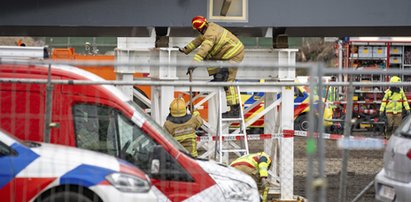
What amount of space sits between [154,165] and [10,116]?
1.46m

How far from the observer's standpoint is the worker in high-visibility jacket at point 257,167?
30.2 ft

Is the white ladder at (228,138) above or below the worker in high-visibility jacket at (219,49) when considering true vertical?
below

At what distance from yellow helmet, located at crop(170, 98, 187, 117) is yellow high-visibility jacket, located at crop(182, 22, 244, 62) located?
921 mm

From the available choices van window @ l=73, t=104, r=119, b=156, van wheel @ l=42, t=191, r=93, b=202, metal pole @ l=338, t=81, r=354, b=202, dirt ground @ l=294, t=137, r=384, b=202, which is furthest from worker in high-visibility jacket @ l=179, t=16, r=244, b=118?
van wheel @ l=42, t=191, r=93, b=202

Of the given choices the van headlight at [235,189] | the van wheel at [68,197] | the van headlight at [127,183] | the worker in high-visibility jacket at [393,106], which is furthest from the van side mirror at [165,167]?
the worker in high-visibility jacket at [393,106]

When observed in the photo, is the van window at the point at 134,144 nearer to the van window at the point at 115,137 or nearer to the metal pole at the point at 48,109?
the van window at the point at 115,137

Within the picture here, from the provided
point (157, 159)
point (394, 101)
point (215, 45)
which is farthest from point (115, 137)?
point (394, 101)

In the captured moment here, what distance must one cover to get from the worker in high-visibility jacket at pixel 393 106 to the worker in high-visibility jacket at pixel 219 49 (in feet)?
7.07

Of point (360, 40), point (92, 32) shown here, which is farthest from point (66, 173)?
point (360, 40)

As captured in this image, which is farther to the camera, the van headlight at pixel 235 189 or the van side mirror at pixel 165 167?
the van headlight at pixel 235 189

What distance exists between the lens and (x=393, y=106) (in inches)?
373

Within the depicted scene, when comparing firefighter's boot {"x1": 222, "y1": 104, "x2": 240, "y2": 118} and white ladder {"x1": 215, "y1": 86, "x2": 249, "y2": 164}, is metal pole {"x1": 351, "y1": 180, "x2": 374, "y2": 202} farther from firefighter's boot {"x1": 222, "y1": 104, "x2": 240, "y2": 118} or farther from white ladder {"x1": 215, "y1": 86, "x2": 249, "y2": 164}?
firefighter's boot {"x1": 222, "y1": 104, "x2": 240, "y2": 118}

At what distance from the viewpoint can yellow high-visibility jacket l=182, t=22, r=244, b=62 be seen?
10.6 metres

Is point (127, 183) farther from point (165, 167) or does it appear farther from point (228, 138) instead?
point (228, 138)
